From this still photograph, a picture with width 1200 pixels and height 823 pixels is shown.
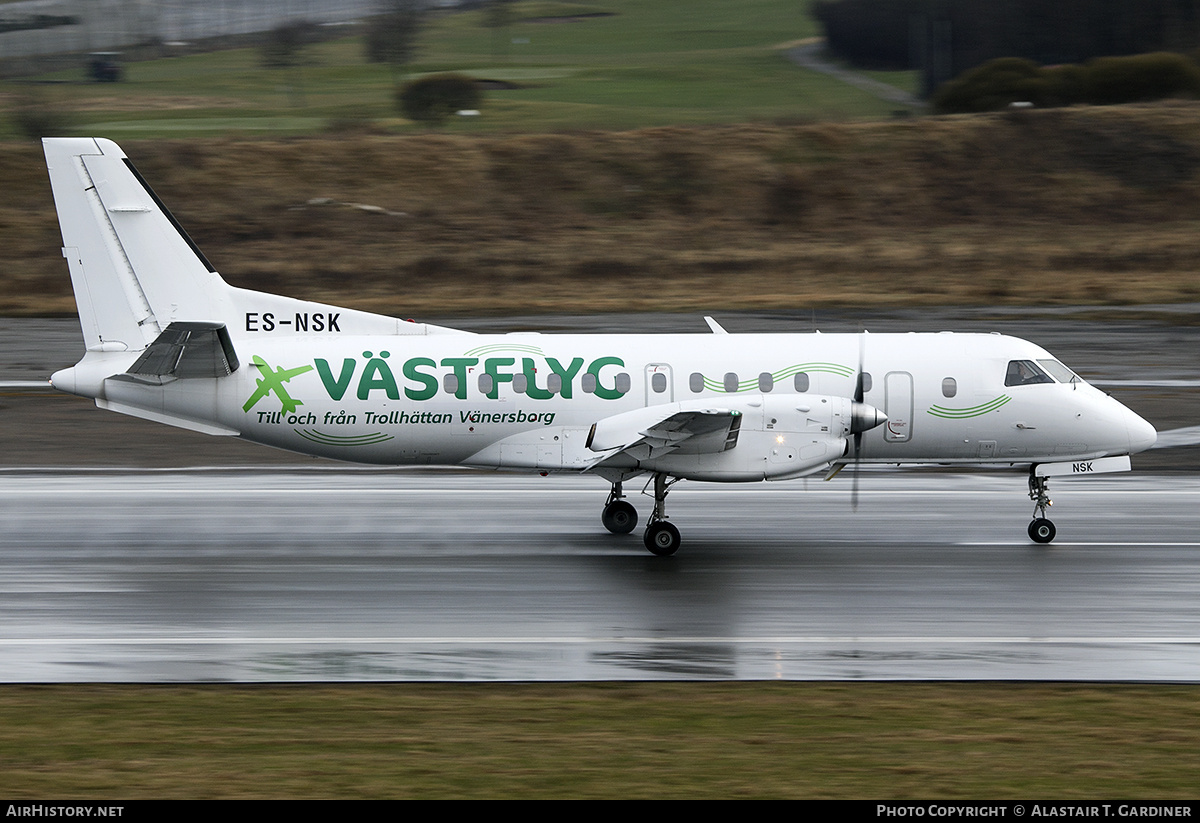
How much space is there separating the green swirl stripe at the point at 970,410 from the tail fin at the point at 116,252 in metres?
9.85

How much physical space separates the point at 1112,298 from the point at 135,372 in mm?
34232

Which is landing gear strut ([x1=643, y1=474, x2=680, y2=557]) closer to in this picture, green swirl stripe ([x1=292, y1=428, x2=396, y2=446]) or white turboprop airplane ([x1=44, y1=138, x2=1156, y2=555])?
white turboprop airplane ([x1=44, y1=138, x2=1156, y2=555])

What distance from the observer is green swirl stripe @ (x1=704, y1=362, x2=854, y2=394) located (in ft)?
58.1

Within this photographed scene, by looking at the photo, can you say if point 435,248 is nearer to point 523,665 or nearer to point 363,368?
point 363,368

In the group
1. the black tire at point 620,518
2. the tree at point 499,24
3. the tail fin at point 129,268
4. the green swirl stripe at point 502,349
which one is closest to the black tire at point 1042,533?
the black tire at point 620,518

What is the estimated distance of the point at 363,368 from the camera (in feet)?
57.7

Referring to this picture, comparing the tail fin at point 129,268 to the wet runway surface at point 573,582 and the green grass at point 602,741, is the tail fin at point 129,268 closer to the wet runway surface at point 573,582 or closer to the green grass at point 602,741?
the wet runway surface at point 573,582

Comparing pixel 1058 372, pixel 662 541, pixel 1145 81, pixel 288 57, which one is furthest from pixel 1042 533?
pixel 288 57

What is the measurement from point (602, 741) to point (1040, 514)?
399 inches

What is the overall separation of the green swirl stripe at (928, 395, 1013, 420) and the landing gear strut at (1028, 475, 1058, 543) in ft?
3.62

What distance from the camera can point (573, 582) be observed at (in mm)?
15477

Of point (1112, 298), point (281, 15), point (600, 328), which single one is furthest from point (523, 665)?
point (281, 15)

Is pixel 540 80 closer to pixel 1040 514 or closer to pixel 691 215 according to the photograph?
pixel 691 215

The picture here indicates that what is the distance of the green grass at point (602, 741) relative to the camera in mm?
8984
